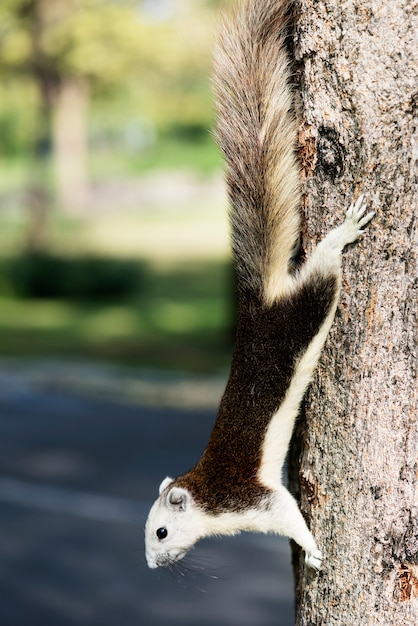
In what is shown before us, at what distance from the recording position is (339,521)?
2621 mm

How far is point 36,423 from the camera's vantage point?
1141 cm

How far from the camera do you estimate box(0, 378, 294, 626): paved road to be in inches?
259

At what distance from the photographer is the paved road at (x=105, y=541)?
6566 mm

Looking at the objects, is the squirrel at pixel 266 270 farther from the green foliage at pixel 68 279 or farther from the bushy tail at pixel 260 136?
the green foliage at pixel 68 279

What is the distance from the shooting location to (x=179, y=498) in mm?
3072

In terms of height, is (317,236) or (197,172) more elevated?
(197,172)

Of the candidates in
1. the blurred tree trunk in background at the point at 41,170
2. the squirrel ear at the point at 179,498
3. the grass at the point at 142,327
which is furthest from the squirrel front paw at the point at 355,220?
the blurred tree trunk in background at the point at 41,170

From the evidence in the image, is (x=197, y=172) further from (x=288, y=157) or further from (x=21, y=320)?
(x=288, y=157)

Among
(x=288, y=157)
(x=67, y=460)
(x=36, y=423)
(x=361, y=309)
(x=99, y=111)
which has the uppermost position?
(x=99, y=111)

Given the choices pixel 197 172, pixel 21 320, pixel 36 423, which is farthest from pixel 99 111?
pixel 36 423

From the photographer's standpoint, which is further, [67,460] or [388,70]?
[67,460]

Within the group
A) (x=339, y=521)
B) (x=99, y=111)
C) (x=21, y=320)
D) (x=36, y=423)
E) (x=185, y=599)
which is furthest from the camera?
(x=99, y=111)

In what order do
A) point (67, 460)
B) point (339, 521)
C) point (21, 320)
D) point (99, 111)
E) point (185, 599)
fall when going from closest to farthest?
1. point (339, 521)
2. point (185, 599)
3. point (67, 460)
4. point (21, 320)
5. point (99, 111)

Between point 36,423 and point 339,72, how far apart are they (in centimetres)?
944
